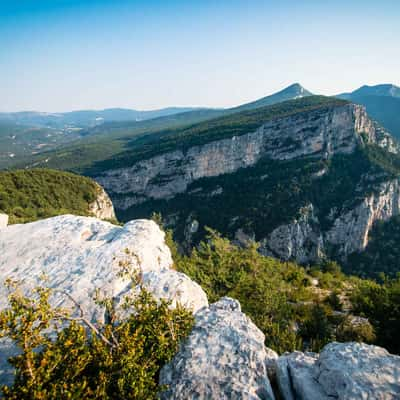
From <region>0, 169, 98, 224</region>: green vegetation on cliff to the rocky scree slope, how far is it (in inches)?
1664

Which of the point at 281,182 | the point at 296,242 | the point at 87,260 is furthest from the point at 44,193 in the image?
the point at 281,182

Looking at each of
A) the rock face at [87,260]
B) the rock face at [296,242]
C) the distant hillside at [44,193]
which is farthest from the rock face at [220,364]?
the rock face at [296,242]

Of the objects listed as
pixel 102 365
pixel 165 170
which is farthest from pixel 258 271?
pixel 165 170

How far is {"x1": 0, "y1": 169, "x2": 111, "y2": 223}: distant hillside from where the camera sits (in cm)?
5016

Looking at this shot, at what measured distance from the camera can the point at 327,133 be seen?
107312 mm

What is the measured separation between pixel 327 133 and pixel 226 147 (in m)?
44.1

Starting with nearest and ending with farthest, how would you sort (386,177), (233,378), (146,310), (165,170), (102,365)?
1. (102,365)
2. (233,378)
3. (146,310)
4. (386,177)
5. (165,170)

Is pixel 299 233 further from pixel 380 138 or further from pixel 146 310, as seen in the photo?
pixel 146 310

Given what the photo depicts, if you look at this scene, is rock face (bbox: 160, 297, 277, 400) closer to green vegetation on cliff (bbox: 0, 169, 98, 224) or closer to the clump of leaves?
the clump of leaves

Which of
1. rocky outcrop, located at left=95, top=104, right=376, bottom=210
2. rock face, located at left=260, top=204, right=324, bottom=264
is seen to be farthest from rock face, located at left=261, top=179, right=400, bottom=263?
rocky outcrop, located at left=95, top=104, right=376, bottom=210

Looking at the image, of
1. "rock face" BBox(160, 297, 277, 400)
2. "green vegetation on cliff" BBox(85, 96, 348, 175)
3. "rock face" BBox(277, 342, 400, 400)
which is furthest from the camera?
"green vegetation on cliff" BBox(85, 96, 348, 175)

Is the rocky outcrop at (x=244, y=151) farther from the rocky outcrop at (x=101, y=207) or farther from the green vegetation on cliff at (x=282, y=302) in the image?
the green vegetation on cliff at (x=282, y=302)

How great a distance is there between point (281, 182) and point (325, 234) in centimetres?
2499

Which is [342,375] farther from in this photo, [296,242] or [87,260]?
[296,242]
